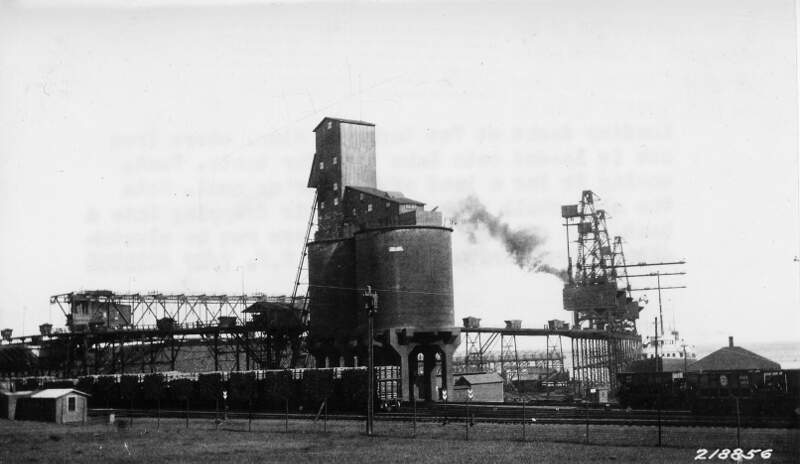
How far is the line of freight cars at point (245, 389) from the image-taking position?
47.5m

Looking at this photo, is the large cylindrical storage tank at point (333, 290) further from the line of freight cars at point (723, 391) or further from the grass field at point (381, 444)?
the line of freight cars at point (723, 391)

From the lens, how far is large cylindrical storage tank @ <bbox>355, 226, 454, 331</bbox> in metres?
53.2

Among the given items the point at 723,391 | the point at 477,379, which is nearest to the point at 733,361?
the point at 723,391

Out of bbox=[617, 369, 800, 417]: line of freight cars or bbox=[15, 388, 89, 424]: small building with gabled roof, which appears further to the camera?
bbox=[15, 388, 89, 424]: small building with gabled roof

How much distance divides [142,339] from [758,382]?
176 ft

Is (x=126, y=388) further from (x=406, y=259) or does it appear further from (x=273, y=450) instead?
(x=273, y=450)

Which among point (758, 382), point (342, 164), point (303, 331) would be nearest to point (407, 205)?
point (342, 164)

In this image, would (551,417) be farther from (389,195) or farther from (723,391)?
(389,195)

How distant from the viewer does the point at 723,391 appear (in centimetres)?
3684

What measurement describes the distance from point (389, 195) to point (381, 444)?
3306 centimetres

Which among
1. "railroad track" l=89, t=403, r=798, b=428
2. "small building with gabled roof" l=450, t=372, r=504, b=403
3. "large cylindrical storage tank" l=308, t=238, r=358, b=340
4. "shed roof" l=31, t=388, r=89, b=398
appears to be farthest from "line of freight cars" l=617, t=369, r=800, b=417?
"shed roof" l=31, t=388, r=89, b=398

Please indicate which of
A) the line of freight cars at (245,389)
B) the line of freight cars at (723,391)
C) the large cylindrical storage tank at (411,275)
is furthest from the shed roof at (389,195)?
the line of freight cars at (723,391)

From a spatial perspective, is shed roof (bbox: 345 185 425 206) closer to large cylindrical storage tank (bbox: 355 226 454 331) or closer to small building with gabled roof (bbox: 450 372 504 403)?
large cylindrical storage tank (bbox: 355 226 454 331)

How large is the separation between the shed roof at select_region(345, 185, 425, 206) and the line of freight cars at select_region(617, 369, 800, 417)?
21.6 meters
